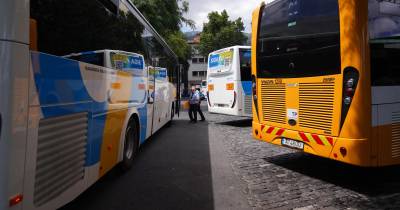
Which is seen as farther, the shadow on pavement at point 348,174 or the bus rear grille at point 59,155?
the shadow on pavement at point 348,174

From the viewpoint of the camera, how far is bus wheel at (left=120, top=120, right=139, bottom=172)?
6.69 m

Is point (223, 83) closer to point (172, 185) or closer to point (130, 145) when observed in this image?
point (130, 145)

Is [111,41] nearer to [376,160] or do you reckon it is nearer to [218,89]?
[376,160]

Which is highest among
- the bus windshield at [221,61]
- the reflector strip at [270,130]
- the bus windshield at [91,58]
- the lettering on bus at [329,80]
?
the bus windshield at [221,61]

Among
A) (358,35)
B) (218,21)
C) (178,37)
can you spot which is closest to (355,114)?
(358,35)

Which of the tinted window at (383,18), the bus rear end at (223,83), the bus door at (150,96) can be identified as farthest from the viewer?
the bus rear end at (223,83)

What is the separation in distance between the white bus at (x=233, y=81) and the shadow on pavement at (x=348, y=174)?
612 cm

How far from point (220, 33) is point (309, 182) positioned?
41181 millimetres

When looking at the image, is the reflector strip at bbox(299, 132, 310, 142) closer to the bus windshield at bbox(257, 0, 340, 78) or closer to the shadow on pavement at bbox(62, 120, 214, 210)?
the bus windshield at bbox(257, 0, 340, 78)

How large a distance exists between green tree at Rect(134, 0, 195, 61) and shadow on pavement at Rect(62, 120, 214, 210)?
1682cm

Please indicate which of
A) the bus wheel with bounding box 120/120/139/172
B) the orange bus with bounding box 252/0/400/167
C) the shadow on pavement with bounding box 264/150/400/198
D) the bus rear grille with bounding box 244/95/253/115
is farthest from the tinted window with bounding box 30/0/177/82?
the bus rear grille with bounding box 244/95/253/115

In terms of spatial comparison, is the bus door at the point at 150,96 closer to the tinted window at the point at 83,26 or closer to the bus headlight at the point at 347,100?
the tinted window at the point at 83,26

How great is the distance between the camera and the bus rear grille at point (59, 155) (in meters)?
3.32

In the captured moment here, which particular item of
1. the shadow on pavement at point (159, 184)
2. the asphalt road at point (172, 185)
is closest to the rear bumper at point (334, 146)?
the asphalt road at point (172, 185)
